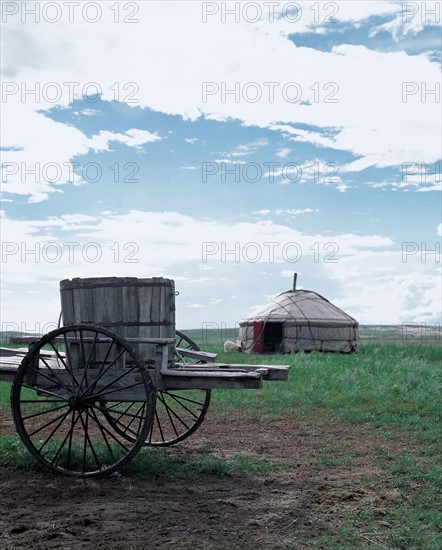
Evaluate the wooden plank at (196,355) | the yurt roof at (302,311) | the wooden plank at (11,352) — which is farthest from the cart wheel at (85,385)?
the yurt roof at (302,311)

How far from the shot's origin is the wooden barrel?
271 inches

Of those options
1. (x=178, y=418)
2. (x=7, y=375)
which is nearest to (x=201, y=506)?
(x=178, y=418)

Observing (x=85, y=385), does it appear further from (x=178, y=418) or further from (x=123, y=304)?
(x=178, y=418)

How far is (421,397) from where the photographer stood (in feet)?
37.5

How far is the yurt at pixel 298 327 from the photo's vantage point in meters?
24.8

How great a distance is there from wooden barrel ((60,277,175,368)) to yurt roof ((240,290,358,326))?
18.2 meters

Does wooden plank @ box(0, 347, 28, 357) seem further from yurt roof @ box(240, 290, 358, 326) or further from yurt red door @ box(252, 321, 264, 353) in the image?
yurt red door @ box(252, 321, 264, 353)

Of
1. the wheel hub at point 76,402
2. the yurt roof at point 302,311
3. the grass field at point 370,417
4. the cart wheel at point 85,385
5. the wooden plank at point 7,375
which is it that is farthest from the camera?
the yurt roof at point 302,311

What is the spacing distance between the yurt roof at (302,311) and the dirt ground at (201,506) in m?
17.1

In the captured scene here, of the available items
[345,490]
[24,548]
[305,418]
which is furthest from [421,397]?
[24,548]

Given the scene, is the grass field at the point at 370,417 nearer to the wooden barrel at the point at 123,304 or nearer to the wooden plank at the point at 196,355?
the wooden plank at the point at 196,355

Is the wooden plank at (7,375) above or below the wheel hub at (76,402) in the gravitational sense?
above

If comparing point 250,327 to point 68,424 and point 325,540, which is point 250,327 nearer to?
point 68,424

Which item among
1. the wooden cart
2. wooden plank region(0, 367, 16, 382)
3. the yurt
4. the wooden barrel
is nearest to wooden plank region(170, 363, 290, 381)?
the wooden cart
